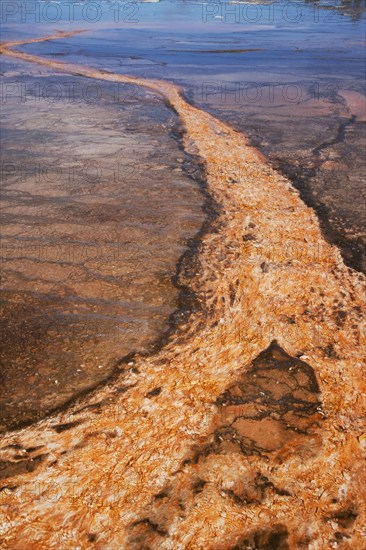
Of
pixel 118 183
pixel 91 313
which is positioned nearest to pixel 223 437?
pixel 91 313

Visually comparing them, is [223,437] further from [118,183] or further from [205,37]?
[205,37]

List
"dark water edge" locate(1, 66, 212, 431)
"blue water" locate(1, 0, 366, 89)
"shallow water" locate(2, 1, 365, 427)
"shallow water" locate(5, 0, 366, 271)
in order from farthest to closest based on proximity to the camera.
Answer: "blue water" locate(1, 0, 366, 89) < "shallow water" locate(5, 0, 366, 271) < "shallow water" locate(2, 1, 365, 427) < "dark water edge" locate(1, 66, 212, 431)

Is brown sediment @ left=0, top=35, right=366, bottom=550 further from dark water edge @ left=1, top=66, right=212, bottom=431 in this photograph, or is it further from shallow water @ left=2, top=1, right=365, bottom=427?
shallow water @ left=2, top=1, right=365, bottom=427

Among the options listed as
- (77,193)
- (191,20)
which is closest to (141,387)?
(77,193)

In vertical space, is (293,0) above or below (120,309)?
above

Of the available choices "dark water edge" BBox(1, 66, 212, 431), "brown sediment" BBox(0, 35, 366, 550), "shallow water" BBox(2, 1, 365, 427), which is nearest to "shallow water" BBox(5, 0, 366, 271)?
"shallow water" BBox(2, 1, 365, 427)

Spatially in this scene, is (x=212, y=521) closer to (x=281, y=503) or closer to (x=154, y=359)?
(x=281, y=503)

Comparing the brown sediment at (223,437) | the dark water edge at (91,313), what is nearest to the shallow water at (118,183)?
the dark water edge at (91,313)
